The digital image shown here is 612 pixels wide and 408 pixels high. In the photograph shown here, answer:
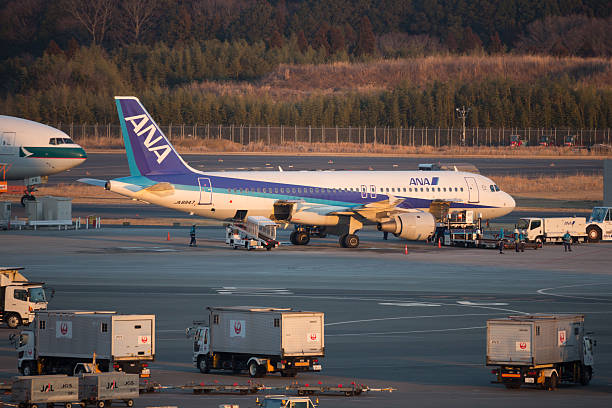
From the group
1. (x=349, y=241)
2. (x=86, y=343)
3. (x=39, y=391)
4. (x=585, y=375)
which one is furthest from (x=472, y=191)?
(x=39, y=391)

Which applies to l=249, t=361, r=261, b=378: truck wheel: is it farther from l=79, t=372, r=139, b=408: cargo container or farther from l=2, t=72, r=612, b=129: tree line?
l=2, t=72, r=612, b=129: tree line

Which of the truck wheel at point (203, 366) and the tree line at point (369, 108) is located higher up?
the tree line at point (369, 108)

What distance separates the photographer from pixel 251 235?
6159 cm

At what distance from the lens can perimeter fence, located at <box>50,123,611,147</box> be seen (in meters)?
167

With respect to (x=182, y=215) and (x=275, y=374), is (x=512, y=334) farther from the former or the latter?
(x=182, y=215)

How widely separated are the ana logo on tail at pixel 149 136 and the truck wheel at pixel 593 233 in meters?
27.7

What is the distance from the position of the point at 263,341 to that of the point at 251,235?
3425 cm

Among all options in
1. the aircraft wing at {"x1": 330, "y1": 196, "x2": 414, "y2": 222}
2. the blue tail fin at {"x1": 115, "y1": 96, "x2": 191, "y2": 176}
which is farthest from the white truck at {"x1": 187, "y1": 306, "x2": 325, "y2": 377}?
the aircraft wing at {"x1": 330, "y1": 196, "x2": 414, "y2": 222}

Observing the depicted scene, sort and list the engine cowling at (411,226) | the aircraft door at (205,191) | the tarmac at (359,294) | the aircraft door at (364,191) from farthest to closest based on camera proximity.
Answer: the aircraft door at (364,191)
the aircraft door at (205,191)
the engine cowling at (411,226)
the tarmac at (359,294)

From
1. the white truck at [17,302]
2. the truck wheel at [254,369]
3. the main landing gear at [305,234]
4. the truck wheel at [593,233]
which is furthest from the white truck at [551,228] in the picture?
the truck wheel at [254,369]

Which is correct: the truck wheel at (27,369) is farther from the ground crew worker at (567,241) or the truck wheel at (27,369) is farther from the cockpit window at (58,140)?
the cockpit window at (58,140)

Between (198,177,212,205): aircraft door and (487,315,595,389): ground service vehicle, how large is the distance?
36.0 meters

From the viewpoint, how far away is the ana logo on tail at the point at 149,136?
199 feet

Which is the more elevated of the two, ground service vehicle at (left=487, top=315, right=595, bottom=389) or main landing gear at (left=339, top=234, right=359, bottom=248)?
main landing gear at (left=339, top=234, right=359, bottom=248)
